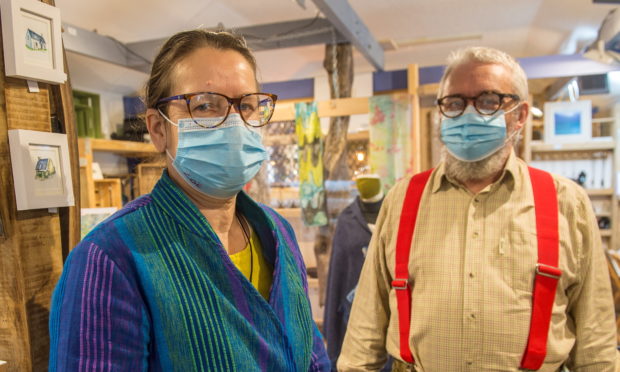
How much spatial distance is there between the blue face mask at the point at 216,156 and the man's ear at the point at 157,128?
0.23 ft

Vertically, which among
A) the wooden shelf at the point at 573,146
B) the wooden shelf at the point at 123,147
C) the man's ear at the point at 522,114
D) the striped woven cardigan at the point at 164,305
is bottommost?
the striped woven cardigan at the point at 164,305

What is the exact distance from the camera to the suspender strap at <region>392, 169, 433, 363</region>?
153 centimetres

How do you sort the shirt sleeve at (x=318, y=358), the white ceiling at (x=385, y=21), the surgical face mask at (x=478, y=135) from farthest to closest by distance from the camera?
the white ceiling at (x=385, y=21)
the surgical face mask at (x=478, y=135)
the shirt sleeve at (x=318, y=358)

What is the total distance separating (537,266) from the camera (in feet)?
4.70

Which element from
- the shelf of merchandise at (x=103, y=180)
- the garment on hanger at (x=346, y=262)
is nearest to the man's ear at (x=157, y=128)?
the garment on hanger at (x=346, y=262)

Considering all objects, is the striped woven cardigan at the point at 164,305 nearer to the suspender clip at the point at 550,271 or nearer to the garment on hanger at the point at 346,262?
the suspender clip at the point at 550,271

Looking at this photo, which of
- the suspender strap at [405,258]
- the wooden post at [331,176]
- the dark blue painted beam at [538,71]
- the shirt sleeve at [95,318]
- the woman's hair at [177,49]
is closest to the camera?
the shirt sleeve at [95,318]

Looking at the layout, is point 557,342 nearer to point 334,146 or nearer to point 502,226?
point 502,226

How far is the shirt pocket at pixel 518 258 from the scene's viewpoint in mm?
1447

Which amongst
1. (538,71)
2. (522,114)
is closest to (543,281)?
(522,114)

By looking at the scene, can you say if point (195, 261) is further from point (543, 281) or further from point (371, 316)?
point (543, 281)

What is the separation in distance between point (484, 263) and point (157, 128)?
1.17m

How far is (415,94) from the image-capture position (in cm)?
345

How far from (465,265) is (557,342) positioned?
38 centimetres
